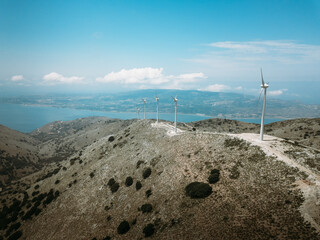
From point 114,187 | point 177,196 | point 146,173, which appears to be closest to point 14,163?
point 114,187

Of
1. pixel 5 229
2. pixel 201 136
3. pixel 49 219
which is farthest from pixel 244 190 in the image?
pixel 5 229

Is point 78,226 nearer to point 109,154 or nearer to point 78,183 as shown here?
point 78,183

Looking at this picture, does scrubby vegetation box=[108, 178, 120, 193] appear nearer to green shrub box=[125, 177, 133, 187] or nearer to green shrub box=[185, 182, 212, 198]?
green shrub box=[125, 177, 133, 187]

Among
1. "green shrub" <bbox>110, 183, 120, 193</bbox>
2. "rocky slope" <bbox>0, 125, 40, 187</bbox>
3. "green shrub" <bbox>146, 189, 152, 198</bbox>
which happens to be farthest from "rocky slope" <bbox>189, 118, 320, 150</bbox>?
"rocky slope" <bbox>0, 125, 40, 187</bbox>

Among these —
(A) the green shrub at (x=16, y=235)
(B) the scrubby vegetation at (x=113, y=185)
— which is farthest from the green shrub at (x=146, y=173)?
(A) the green shrub at (x=16, y=235)

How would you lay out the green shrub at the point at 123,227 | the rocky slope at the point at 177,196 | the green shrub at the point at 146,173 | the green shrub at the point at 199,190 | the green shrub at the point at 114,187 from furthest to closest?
the green shrub at the point at 114,187, the green shrub at the point at 146,173, the green shrub at the point at 123,227, the green shrub at the point at 199,190, the rocky slope at the point at 177,196

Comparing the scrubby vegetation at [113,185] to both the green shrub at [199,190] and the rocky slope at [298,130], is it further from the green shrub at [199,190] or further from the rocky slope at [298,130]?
the rocky slope at [298,130]

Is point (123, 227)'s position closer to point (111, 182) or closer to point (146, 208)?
point (146, 208)

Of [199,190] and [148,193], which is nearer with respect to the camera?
[199,190]
